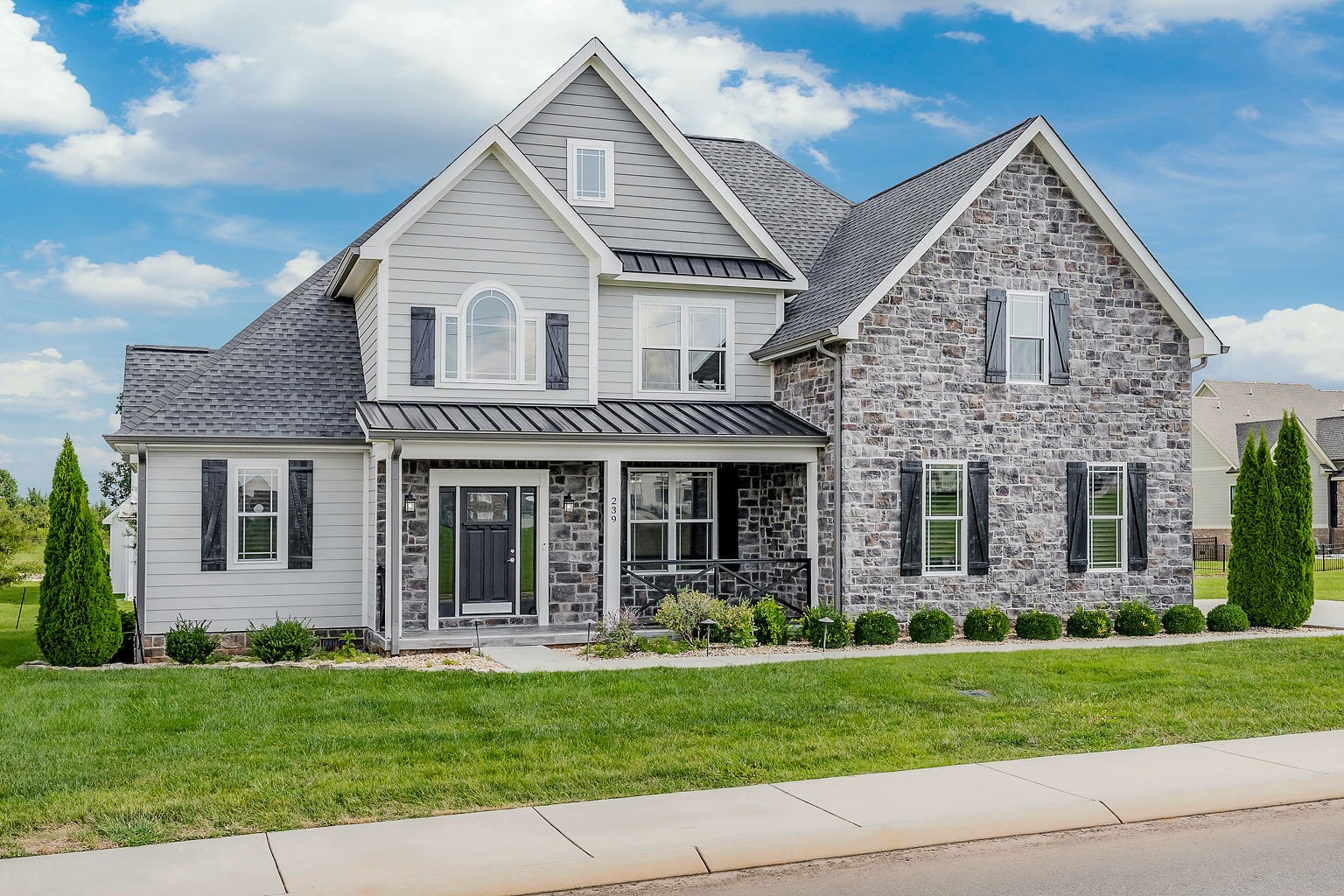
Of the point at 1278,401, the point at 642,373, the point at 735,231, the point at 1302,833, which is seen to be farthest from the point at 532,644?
the point at 1278,401

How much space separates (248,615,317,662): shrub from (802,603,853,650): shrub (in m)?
6.66

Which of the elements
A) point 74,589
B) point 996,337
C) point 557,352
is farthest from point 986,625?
point 74,589

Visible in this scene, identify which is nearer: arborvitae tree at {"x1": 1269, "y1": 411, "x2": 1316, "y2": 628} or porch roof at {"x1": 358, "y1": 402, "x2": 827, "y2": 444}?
porch roof at {"x1": 358, "y1": 402, "x2": 827, "y2": 444}

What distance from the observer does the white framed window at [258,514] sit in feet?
55.8

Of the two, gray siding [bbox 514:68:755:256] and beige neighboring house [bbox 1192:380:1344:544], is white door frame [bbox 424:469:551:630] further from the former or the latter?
beige neighboring house [bbox 1192:380:1344:544]

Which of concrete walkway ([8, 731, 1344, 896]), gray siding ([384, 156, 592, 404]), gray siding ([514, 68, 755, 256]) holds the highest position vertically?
gray siding ([514, 68, 755, 256])

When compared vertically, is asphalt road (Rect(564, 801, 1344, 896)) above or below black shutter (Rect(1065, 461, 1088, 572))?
below

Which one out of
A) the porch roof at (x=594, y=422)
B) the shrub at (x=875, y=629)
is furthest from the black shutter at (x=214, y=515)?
the shrub at (x=875, y=629)

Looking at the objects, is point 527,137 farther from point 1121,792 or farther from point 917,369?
point 1121,792

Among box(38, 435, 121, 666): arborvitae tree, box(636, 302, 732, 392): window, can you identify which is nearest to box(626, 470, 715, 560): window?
box(636, 302, 732, 392): window

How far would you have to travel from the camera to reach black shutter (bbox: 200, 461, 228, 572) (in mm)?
16797

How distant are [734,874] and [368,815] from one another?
2.41m

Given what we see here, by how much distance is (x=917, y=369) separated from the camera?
17.7 metres

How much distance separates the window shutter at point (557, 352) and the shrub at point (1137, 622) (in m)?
9.04
